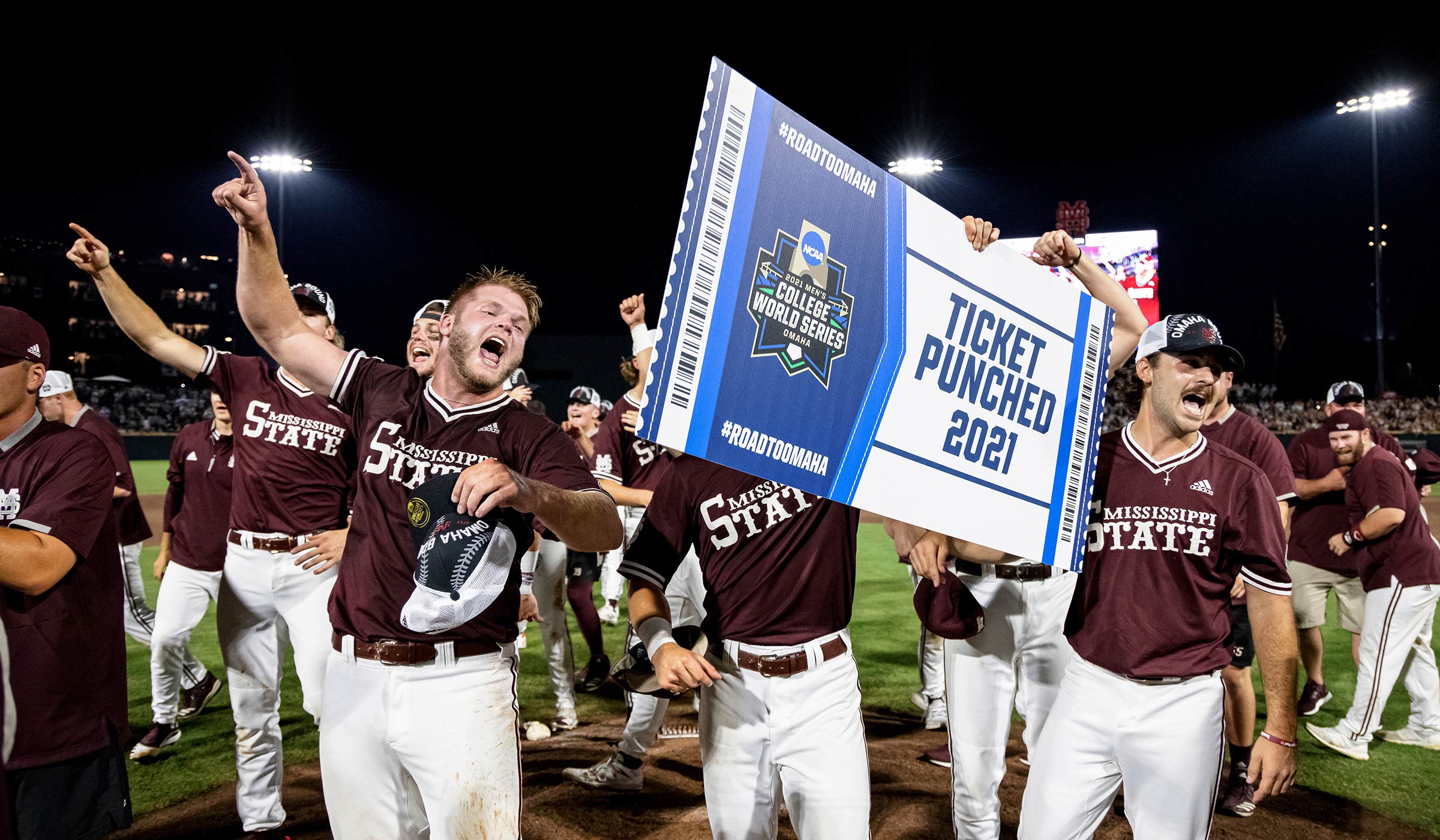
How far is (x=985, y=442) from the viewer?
81.7 inches

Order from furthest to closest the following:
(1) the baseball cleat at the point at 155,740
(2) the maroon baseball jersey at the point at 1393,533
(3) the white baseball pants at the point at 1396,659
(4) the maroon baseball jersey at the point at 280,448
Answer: (2) the maroon baseball jersey at the point at 1393,533 < (3) the white baseball pants at the point at 1396,659 < (1) the baseball cleat at the point at 155,740 < (4) the maroon baseball jersey at the point at 280,448

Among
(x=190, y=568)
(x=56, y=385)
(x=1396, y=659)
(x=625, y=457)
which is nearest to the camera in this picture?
(x=190, y=568)

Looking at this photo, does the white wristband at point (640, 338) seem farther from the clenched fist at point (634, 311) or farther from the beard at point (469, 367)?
the beard at point (469, 367)

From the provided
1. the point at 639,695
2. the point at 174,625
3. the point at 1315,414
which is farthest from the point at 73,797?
the point at 1315,414

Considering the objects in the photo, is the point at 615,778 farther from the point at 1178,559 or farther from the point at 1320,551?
the point at 1320,551

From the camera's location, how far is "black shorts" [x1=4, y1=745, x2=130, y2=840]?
7.79 ft

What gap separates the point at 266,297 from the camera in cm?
272

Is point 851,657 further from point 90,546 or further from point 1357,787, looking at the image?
point 1357,787

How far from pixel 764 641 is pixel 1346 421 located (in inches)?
217

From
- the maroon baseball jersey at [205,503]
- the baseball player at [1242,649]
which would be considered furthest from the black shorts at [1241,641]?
the maroon baseball jersey at [205,503]

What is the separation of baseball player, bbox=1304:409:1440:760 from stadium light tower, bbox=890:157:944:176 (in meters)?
23.4

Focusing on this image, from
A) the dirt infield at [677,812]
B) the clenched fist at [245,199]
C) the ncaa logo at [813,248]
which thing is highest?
the clenched fist at [245,199]

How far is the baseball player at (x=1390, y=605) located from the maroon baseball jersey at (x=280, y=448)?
21.9ft

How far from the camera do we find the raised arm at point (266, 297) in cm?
252
